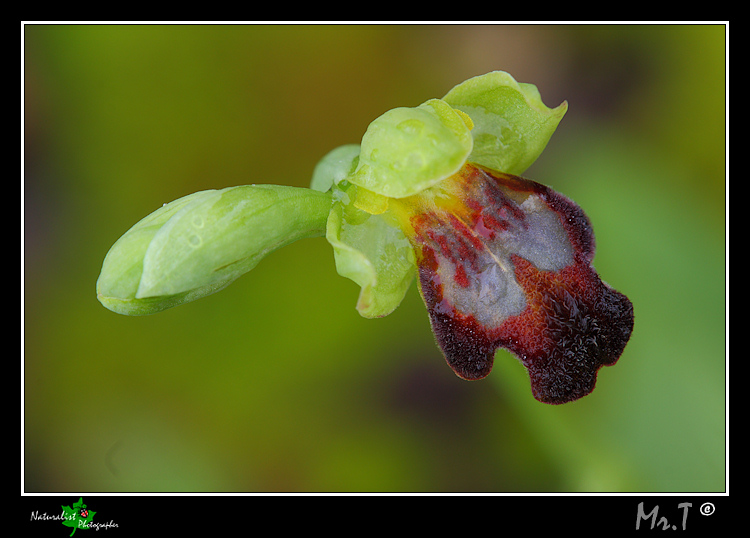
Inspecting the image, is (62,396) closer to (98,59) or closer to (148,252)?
(98,59)

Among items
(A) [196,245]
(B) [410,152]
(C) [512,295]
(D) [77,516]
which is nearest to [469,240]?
(C) [512,295]

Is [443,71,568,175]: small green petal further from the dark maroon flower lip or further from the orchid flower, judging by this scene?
the dark maroon flower lip

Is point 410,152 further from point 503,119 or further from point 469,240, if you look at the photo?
point 503,119

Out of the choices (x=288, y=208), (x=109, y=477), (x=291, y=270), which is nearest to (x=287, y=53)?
(x=291, y=270)

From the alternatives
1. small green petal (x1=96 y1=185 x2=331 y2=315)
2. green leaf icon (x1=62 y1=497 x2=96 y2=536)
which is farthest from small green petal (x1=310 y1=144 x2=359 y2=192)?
green leaf icon (x1=62 y1=497 x2=96 y2=536)

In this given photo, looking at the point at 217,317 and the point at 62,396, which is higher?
the point at 217,317

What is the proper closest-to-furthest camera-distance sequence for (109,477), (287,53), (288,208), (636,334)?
(288,208) < (636,334) < (109,477) < (287,53)

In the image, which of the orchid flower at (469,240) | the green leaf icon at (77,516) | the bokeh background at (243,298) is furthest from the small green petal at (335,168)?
the green leaf icon at (77,516)
